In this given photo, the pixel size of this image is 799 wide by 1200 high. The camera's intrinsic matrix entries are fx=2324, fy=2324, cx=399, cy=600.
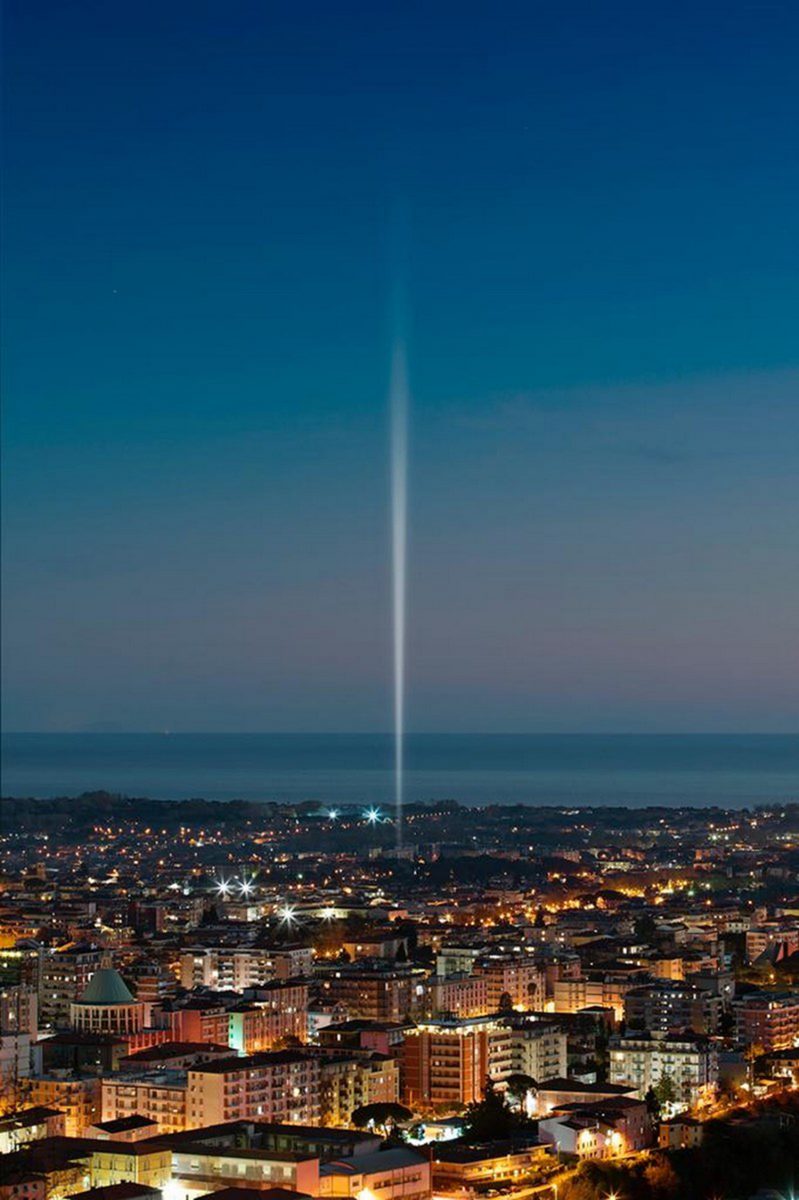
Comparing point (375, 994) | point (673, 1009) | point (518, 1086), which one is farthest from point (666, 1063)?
point (375, 994)

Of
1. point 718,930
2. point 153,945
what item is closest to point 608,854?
point 718,930

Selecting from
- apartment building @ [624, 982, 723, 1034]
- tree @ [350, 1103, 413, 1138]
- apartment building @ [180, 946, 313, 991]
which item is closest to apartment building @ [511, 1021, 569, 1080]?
tree @ [350, 1103, 413, 1138]

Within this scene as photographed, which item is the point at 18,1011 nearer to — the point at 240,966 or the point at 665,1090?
the point at 240,966

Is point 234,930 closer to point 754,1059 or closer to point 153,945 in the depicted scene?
point 153,945

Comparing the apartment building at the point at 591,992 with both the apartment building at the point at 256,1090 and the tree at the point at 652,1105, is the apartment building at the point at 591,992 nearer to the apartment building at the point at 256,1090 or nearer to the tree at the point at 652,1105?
the tree at the point at 652,1105

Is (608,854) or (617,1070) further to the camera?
(608,854)

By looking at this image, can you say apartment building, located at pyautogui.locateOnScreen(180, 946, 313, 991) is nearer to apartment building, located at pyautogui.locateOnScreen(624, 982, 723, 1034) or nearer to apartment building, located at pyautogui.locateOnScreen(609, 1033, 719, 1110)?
apartment building, located at pyautogui.locateOnScreen(624, 982, 723, 1034)

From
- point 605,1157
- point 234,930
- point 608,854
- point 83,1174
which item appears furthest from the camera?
A: point 608,854
